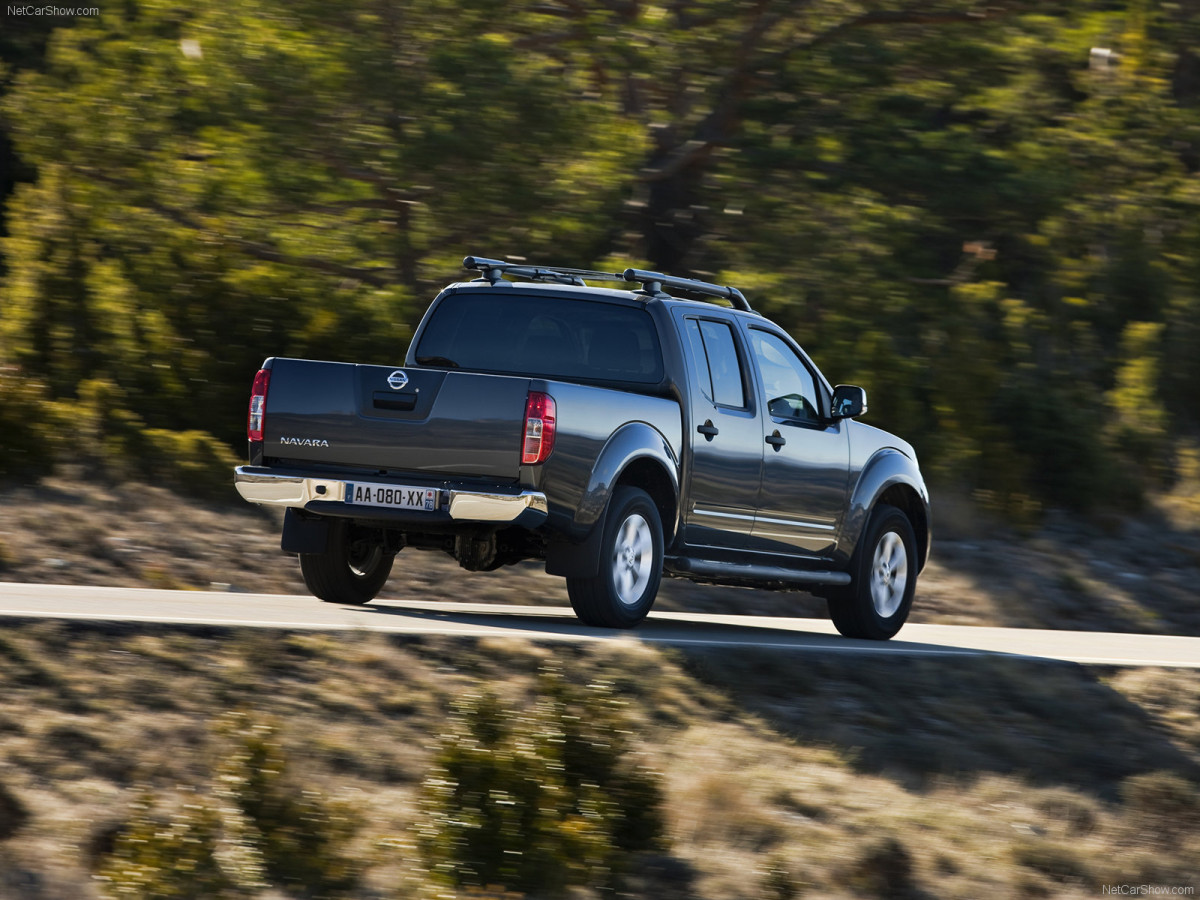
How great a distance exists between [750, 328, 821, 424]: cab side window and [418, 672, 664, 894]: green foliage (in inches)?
145

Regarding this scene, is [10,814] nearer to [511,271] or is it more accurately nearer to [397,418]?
[397,418]

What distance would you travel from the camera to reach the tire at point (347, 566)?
35.0 ft

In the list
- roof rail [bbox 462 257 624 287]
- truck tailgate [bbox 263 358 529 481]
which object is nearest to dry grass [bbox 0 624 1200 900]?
truck tailgate [bbox 263 358 529 481]

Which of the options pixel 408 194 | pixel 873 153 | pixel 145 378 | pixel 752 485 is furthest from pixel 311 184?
pixel 752 485

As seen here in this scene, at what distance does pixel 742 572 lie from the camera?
10664mm

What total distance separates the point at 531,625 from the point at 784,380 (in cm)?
230

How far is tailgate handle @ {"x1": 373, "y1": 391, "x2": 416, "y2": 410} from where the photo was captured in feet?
30.9

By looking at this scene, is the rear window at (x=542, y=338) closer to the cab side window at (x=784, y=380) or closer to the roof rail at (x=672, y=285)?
the roof rail at (x=672, y=285)

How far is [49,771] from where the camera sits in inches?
283

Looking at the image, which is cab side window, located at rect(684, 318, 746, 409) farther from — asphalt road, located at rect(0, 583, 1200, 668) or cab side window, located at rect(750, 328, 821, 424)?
asphalt road, located at rect(0, 583, 1200, 668)

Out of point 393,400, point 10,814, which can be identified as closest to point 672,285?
point 393,400

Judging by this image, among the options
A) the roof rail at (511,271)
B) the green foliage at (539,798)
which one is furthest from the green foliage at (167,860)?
the roof rail at (511,271)

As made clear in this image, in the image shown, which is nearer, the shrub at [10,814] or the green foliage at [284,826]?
the green foliage at [284,826]

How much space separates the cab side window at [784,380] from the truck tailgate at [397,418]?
7.57ft
